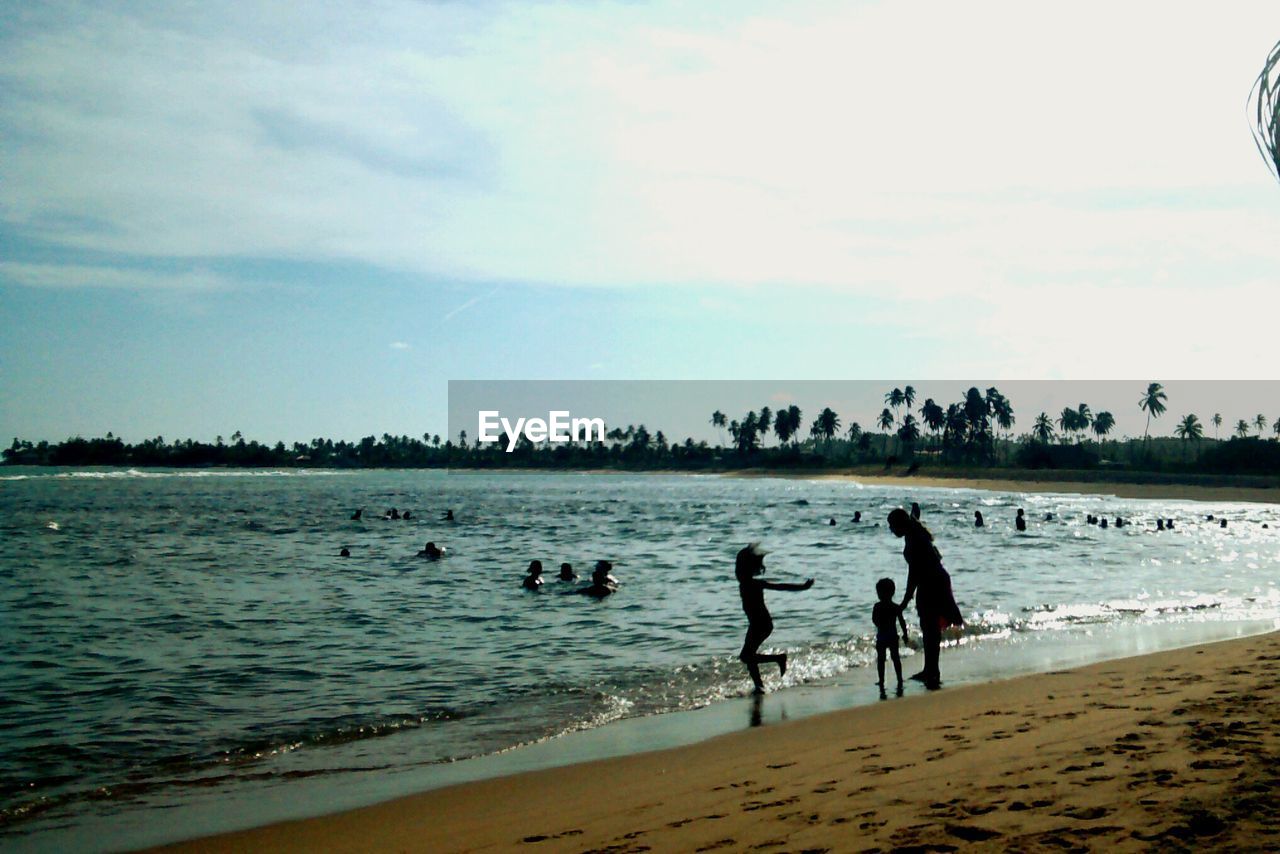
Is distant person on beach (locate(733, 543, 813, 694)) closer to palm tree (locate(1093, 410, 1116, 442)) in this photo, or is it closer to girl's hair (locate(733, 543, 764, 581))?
girl's hair (locate(733, 543, 764, 581))

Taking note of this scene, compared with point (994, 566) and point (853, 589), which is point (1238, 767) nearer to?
point (853, 589)

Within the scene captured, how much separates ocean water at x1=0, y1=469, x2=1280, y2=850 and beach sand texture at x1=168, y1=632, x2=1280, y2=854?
175cm

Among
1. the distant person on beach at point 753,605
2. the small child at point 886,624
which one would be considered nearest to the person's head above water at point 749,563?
the distant person on beach at point 753,605

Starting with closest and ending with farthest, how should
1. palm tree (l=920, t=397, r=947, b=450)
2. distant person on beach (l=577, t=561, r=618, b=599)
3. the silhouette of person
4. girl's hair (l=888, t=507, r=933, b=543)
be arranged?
girl's hair (l=888, t=507, r=933, b=543)
distant person on beach (l=577, t=561, r=618, b=599)
the silhouette of person
palm tree (l=920, t=397, r=947, b=450)

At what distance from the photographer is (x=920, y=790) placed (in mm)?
5934

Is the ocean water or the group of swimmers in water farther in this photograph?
the group of swimmers in water

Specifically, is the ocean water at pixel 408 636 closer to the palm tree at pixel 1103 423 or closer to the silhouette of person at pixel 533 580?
the silhouette of person at pixel 533 580

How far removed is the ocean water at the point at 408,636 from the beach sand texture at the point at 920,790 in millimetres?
1755

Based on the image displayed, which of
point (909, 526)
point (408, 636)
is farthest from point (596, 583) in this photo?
point (909, 526)

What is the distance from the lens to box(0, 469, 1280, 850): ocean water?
908cm

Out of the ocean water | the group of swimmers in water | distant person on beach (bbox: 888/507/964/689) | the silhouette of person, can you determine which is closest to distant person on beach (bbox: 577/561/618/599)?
the group of swimmers in water

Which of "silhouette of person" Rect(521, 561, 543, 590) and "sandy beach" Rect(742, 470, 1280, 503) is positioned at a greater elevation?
"silhouette of person" Rect(521, 561, 543, 590)

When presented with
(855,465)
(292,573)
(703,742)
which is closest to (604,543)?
(292,573)

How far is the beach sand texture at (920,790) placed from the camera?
4.85 m
